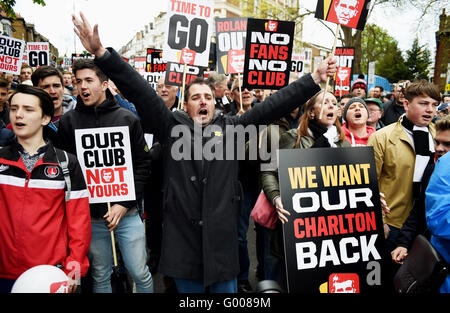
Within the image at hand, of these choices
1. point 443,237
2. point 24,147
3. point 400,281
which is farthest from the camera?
point 24,147

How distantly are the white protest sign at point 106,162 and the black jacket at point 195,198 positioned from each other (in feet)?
1.49

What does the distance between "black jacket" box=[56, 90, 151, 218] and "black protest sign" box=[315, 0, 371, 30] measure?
1.94m

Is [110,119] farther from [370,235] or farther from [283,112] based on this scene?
[370,235]

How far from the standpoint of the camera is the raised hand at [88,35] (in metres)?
2.29

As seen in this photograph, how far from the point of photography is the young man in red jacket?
2.30 metres

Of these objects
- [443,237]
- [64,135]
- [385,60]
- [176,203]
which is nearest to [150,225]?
[64,135]

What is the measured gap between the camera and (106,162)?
9.56ft

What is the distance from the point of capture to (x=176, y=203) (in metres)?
2.54

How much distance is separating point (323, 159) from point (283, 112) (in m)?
0.46

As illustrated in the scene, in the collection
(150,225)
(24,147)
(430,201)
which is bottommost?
(150,225)

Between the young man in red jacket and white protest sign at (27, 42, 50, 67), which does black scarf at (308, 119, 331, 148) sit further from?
white protest sign at (27, 42, 50, 67)

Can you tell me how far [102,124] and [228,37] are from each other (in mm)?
3897

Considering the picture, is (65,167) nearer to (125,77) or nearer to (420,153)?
(125,77)

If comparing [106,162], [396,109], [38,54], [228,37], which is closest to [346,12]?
[106,162]
